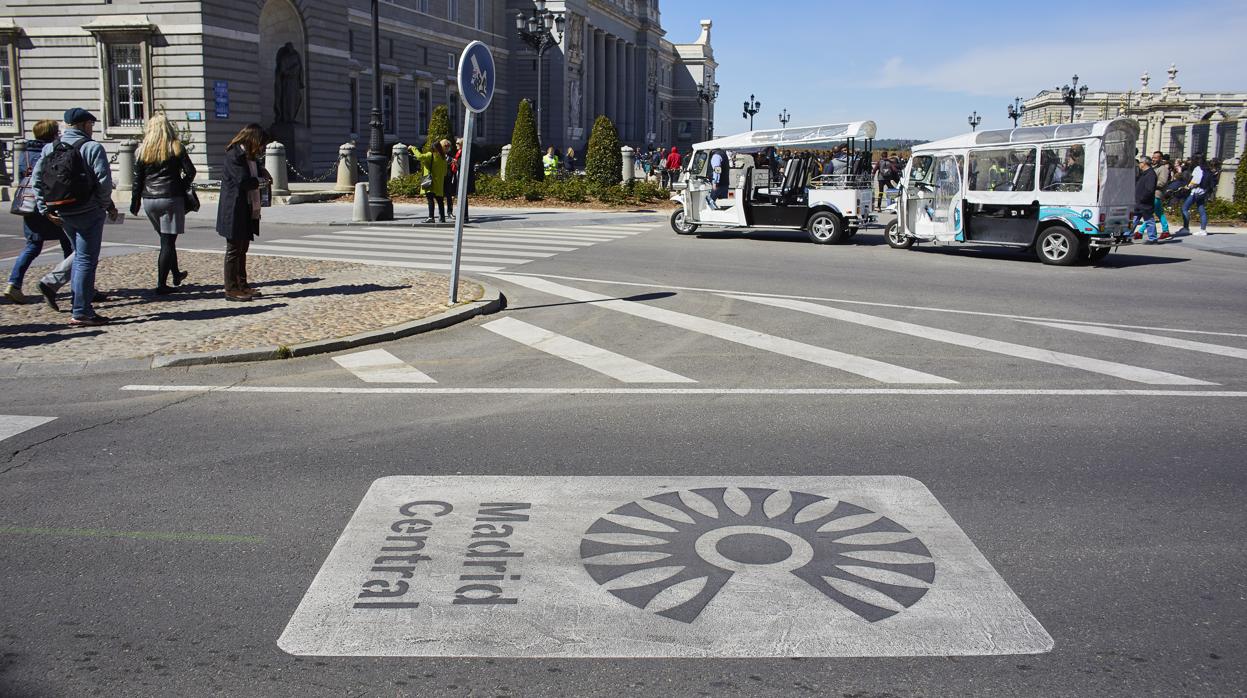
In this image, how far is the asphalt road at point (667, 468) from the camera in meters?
3.55

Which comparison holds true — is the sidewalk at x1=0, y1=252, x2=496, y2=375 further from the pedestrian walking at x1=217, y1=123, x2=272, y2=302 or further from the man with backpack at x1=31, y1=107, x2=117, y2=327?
the pedestrian walking at x1=217, y1=123, x2=272, y2=302

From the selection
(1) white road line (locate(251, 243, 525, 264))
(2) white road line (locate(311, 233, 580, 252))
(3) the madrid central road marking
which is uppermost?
(2) white road line (locate(311, 233, 580, 252))

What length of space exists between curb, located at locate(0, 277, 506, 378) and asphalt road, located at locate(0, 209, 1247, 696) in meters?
0.21

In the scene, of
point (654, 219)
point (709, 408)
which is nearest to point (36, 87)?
point (654, 219)

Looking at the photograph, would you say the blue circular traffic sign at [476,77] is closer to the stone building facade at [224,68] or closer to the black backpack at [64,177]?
the black backpack at [64,177]

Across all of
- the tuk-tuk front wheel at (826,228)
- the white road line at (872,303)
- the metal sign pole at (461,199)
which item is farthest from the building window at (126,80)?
the metal sign pole at (461,199)

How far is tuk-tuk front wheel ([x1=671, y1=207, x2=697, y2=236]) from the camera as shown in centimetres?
2277

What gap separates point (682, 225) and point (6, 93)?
2839 cm

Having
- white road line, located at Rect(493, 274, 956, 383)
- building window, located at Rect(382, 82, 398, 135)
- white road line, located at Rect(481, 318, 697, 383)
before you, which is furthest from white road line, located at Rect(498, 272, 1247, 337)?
building window, located at Rect(382, 82, 398, 135)

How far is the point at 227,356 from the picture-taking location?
870 cm

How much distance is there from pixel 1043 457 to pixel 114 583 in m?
4.93

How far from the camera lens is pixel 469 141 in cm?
1127

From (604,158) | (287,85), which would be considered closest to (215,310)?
(604,158)

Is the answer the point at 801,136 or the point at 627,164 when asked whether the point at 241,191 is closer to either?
the point at 801,136
